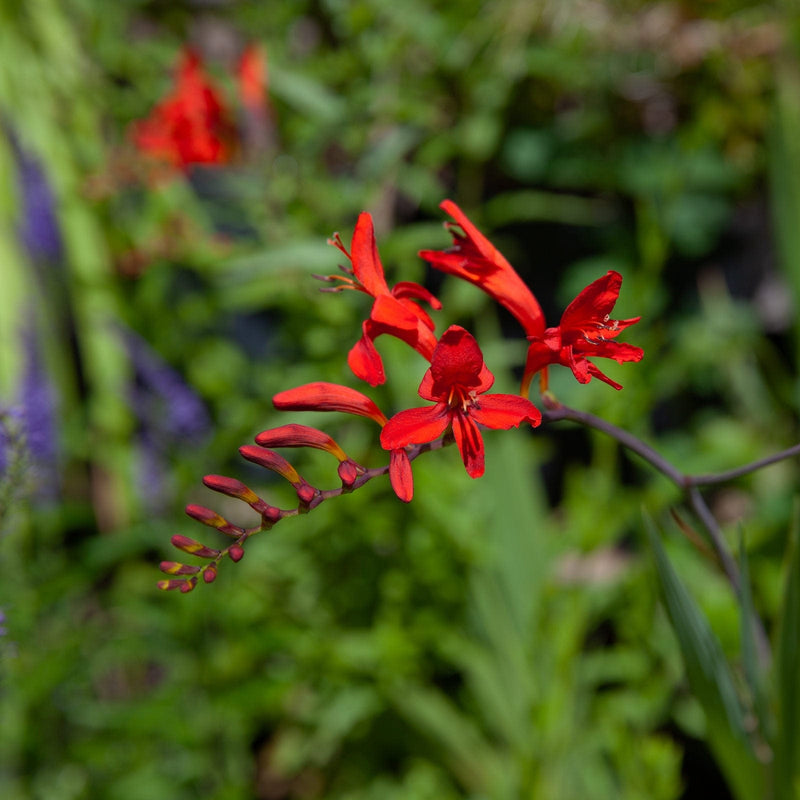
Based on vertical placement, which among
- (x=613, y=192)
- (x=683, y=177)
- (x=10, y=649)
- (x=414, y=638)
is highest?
(x=613, y=192)

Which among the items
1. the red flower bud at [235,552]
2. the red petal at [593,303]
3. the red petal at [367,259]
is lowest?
the red flower bud at [235,552]

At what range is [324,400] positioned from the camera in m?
0.43

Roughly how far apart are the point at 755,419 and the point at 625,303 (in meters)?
0.64

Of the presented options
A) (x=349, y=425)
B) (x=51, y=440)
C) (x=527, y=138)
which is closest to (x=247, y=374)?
(x=349, y=425)

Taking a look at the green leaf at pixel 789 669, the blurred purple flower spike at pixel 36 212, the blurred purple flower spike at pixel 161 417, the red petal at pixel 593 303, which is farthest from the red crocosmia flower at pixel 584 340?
the blurred purple flower spike at pixel 36 212

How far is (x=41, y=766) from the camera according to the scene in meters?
0.91

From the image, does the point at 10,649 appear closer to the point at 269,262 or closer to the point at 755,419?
the point at 269,262

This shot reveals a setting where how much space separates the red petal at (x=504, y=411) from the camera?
1.28ft

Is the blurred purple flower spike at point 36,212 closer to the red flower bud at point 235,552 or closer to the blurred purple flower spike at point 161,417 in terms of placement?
the blurred purple flower spike at point 161,417

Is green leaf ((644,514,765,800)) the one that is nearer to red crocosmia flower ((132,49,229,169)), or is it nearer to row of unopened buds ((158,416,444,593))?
row of unopened buds ((158,416,444,593))

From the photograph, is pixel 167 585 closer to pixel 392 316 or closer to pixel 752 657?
pixel 392 316

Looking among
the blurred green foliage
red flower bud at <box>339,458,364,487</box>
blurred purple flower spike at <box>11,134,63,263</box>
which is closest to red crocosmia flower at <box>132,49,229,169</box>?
the blurred green foliage

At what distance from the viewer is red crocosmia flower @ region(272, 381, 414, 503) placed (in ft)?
1.32

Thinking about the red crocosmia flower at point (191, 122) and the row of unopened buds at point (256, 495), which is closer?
the row of unopened buds at point (256, 495)
